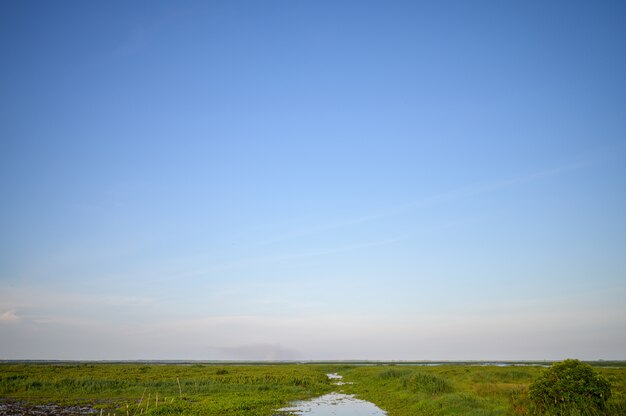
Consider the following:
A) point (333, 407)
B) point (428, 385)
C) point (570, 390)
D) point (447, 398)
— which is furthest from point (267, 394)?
point (570, 390)

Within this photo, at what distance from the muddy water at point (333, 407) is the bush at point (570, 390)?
11568 mm

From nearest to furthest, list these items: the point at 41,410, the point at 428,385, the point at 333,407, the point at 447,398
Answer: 1. the point at 447,398
2. the point at 41,410
3. the point at 333,407
4. the point at 428,385

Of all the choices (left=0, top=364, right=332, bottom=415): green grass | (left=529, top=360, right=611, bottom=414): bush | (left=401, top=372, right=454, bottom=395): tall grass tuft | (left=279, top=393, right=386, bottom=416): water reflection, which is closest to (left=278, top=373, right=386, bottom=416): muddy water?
(left=279, top=393, right=386, bottom=416): water reflection

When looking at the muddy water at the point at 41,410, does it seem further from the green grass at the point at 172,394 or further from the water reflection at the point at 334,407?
the water reflection at the point at 334,407

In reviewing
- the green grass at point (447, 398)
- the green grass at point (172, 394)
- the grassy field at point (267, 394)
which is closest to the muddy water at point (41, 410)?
the grassy field at point (267, 394)

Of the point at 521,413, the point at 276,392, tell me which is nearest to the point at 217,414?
the point at 276,392

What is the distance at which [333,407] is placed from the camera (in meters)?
32.6

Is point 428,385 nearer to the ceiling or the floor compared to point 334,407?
nearer to the ceiling

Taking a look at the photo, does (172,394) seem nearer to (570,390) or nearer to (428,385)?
(428,385)

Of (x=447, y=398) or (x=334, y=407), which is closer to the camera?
(x=447, y=398)

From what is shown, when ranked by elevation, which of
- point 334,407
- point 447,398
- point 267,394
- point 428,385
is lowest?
point 267,394

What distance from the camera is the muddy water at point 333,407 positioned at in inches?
1160

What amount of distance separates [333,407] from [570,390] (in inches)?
706

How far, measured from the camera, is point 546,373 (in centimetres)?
2080
